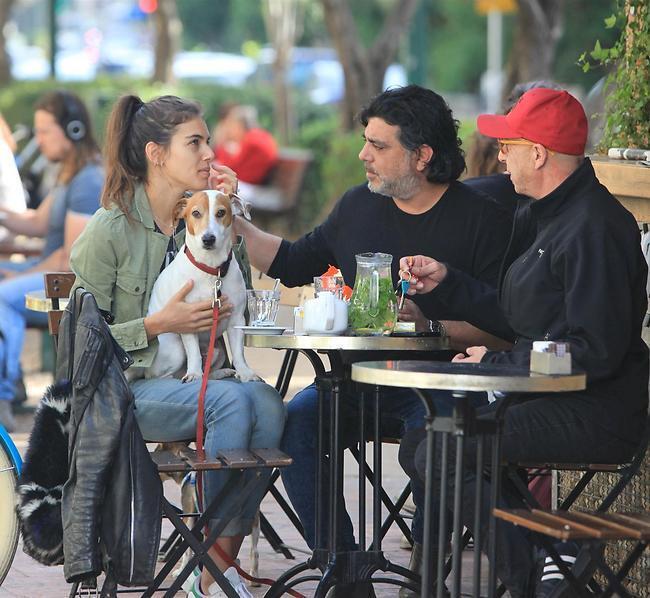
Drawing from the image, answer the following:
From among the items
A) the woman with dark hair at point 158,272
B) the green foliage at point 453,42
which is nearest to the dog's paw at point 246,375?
the woman with dark hair at point 158,272

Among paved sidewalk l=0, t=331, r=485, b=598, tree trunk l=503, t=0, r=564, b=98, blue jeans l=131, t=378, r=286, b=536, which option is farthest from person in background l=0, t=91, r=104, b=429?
tree trunk l=503, t=0, r=564, b=98

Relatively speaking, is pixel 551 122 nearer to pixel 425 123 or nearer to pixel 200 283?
pixel 425 123

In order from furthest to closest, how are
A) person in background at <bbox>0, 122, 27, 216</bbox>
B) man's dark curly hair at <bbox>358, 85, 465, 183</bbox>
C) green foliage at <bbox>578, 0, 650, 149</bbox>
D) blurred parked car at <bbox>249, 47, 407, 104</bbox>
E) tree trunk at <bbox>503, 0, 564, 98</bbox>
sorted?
blurred parked car at <bbox>249, 47, 407, 104</bbox> < tree trunk at <bbox>503, 0, 564, 98</bbox> < person in background at <bbox>0, 122, 27, 216</bbox> < green foliage at <bbox>578, 0, 650, 149</bbox> < man's dark curly hair at <bbox>358, 85, 465, 183</bbox>

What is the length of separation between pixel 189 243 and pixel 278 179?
14.1 m

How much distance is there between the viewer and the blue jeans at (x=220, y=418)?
16.0 feet

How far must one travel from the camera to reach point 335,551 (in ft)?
16.3

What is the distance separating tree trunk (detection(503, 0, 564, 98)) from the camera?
16.0m

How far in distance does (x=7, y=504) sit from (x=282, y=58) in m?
24.1

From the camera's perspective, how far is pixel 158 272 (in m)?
5.27

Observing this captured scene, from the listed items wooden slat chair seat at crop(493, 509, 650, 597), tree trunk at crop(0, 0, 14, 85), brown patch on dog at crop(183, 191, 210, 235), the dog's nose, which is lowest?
wooden slat chair seat at crop(493, 509, 650, 597)

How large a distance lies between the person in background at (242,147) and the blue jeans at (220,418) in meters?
13.3

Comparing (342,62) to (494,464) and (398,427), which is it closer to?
(398,427)

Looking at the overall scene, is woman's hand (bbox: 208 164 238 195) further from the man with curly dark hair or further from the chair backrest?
the chair backrest

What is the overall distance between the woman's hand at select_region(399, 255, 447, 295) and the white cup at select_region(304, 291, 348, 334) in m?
0.34
